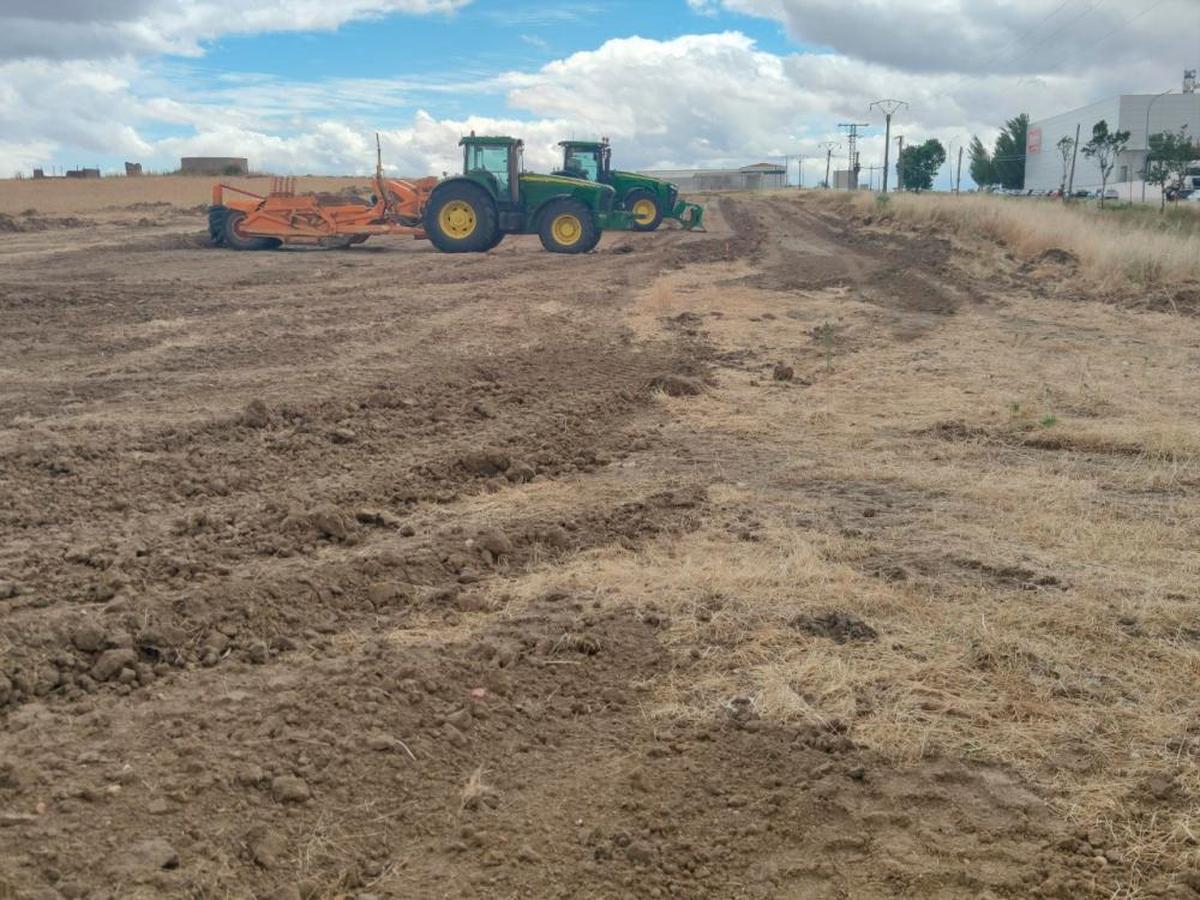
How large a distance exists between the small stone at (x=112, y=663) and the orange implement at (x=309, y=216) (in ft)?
58.8

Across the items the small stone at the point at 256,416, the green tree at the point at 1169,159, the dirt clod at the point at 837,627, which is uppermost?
the green tree at the point at 1169,159

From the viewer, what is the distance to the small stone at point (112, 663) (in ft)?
12.3

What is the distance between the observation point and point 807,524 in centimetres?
570

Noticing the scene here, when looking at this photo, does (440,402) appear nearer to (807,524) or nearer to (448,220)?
(807,524)

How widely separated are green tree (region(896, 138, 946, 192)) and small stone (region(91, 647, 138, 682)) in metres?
89.4

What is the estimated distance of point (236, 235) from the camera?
2108cm

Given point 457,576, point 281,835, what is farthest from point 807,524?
point 281,835

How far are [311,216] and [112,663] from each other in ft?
60.6

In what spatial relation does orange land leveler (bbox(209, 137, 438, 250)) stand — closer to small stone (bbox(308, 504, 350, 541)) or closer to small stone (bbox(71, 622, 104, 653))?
small stone (bbox(308, 504, 350, 541))

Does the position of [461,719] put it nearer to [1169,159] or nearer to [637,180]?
[637,180]

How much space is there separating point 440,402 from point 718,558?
143 inches

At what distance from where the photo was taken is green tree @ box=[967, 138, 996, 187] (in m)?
101

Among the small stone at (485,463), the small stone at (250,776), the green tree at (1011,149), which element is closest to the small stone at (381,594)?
the small stone at (250,776)

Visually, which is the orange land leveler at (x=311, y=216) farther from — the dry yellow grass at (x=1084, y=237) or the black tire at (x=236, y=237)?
the dry yellow grass at (x=1084, y=237)
